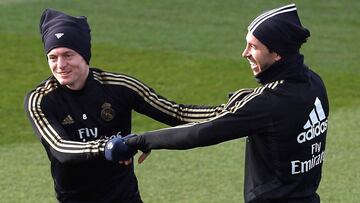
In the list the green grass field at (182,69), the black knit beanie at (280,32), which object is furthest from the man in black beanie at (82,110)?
the green grass field at (182,69)

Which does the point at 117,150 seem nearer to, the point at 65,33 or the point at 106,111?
the point at 106,111

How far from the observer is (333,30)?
59.9ft

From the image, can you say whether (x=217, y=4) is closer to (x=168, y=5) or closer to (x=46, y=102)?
(x=168, y=5)

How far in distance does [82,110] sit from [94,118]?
3.6 inches

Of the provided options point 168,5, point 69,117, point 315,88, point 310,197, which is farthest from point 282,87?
point 168,5

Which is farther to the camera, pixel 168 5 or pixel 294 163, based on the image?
pixel 168 5

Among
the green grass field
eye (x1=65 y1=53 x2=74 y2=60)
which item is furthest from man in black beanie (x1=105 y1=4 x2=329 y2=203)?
the green grass field

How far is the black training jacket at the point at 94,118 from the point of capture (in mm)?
6172

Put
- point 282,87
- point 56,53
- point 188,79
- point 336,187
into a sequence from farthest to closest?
point 188,79 < point 336,187 < point 56,53 < point 282,87

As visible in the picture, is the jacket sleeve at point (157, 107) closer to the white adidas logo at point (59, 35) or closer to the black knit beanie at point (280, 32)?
the white adidas logo at point (59, 35)

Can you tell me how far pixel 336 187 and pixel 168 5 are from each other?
33.8 ft

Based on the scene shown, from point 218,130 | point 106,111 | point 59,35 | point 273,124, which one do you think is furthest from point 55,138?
point 273,124

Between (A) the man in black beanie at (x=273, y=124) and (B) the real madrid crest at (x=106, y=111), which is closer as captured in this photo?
(A) the man in black beanie at (x=273, y=124)

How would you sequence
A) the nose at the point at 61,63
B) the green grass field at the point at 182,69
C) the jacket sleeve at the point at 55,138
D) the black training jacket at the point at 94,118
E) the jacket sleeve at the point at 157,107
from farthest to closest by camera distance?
1. the green grass field at the point at 182,69
2. the jacket sleeve at the point at 157,107
3. the black training jacket at the point at 94,118
4. the nose at the point at 61,63
5. the jacket sleeve at the point at 55,138
